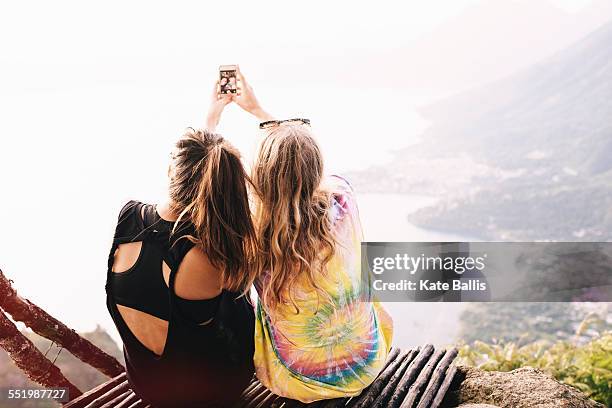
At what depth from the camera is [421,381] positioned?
5.98 feet

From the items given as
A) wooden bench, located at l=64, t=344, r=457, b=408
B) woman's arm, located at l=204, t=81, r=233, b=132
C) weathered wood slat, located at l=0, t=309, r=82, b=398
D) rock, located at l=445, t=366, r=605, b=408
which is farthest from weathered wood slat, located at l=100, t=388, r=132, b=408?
rock, located at l=445, t=366, r=605, b=408

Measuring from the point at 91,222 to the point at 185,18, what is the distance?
3.41ft

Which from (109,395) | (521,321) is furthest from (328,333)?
(521,321)

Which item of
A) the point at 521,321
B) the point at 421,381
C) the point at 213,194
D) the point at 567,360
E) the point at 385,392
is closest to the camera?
the point at 213,194

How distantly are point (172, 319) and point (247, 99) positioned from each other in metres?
0.69

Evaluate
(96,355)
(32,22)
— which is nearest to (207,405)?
(96,355)

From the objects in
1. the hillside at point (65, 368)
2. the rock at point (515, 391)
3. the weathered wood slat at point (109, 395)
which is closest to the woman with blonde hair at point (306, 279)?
the rock at point (515, 391)

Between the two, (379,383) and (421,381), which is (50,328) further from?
(421,381)

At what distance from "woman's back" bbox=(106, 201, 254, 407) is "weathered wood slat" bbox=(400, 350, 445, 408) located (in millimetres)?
435

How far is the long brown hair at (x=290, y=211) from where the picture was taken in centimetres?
151

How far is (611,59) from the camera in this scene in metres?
3.53

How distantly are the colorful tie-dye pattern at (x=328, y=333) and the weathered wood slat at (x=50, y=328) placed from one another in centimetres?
64

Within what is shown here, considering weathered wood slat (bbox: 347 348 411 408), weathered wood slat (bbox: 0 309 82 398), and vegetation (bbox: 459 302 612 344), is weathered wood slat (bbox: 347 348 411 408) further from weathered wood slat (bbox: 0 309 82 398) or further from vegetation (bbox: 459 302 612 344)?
vegetation (bbox: 459 302 612 344)

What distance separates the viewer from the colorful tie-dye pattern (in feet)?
5.21
